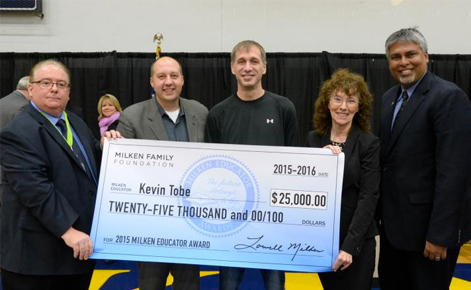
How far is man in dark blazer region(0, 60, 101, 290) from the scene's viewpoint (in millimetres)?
2062

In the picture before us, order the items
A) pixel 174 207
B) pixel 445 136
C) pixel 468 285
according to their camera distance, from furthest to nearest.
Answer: pixel 468 285 → pixel 174 207 → pixel 445 136

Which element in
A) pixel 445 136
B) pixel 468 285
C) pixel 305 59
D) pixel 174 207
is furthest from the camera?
pixel 305 59

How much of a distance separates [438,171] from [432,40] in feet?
17.7

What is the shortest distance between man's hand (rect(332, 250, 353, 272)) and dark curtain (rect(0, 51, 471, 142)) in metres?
4.63

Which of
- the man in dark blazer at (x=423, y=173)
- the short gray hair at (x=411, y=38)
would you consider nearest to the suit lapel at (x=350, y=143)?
the man in dark blazer at (x=423, y=173)

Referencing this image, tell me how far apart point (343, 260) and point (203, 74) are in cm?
500

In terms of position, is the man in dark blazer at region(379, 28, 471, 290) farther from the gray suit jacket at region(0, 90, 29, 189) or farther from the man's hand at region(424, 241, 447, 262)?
the gray suit jacket at region(0, 90, 29, 189)

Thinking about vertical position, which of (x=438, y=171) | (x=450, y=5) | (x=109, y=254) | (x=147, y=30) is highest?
(x=450, y=5)

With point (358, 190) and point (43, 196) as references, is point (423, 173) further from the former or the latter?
point (43, 196)

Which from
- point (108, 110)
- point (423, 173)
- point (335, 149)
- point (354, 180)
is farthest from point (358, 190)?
point (108, 110)

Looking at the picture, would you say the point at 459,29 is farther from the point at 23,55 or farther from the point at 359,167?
the point at 23,55

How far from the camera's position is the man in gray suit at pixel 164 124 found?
8.15 feet

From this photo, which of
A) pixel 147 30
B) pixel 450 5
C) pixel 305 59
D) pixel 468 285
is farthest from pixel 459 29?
pixel 147 30

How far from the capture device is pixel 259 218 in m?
2.35
